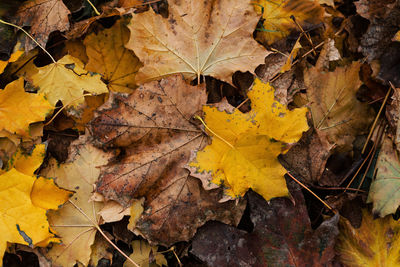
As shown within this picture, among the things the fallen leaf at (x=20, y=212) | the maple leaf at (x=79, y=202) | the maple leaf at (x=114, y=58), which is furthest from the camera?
the maple leaf at (x=114, y=58)

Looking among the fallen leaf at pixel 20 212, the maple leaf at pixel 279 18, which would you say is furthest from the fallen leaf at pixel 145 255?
the maple leaf at pixel 279 18

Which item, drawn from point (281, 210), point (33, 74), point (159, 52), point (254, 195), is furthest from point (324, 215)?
point (33, 74)

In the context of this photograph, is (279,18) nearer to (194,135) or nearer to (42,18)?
(194,135)

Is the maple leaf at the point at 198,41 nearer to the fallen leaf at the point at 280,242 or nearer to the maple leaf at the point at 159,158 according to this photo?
the maple leaf at the point at 159,158

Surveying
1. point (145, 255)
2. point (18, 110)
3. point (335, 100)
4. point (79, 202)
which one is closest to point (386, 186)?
point (335, 100)

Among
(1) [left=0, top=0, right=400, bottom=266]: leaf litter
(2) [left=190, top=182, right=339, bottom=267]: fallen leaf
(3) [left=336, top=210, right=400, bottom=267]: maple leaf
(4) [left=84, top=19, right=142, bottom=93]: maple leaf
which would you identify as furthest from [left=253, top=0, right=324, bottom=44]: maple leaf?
(3) [left=336, top=210, right=400, bottom=267]: maple leaf

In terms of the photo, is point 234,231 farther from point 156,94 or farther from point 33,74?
point 33,74
